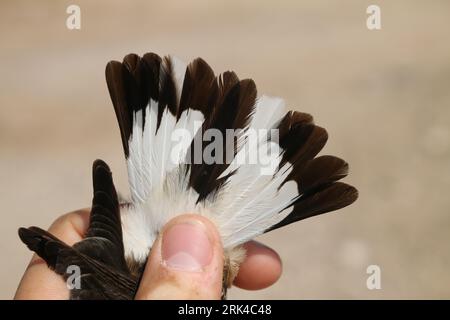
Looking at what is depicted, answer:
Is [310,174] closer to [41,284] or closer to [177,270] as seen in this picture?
[177,270]

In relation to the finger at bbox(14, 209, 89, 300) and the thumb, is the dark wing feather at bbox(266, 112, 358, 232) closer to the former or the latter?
the thumb

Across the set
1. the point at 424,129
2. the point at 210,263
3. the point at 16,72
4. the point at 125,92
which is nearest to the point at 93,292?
the point at 210,263

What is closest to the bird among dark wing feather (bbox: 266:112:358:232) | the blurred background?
dark wing feather (bbox: 266:112:358:232)

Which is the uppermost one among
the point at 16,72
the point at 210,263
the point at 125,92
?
the point at 16,72

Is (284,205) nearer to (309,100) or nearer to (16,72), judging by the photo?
(309,100)

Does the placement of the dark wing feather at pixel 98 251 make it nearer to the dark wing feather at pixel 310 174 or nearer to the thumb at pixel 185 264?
the thumb at pixel 185 264

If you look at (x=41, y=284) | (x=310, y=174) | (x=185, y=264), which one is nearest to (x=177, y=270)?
(x=185, y=264)

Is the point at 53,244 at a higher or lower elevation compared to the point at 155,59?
lower
